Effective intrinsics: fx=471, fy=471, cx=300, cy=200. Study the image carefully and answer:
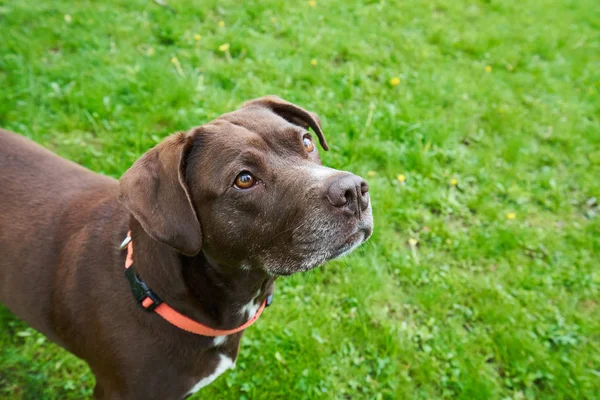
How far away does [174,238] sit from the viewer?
237cm

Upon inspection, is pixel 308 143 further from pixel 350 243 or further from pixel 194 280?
pixel 194 280

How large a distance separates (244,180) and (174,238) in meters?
0.48

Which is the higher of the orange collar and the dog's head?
the dog's head

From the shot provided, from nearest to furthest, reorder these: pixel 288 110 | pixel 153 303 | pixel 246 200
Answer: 1. pixel 246 200
2. pixel 153 303
3. pixel 288 110

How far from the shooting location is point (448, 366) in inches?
161

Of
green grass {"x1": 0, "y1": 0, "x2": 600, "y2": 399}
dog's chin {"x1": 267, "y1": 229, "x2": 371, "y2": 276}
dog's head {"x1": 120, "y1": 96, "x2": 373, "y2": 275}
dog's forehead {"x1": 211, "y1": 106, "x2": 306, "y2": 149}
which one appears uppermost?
dog's forehead {"x1": 211, "y1": 106, "x2": 306, "y2": 149}

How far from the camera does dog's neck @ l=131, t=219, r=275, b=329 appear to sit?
8.57 feet

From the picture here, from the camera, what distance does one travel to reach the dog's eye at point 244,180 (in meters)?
2.53

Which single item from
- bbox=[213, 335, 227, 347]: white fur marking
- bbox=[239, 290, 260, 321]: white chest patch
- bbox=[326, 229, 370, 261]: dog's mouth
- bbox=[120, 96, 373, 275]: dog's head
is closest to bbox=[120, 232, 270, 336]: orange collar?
bbox=[213, 335, 227, 347]: white fur marking

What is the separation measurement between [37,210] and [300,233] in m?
1.73

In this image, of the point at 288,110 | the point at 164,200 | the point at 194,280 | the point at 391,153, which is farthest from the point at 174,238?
the point at 391,153

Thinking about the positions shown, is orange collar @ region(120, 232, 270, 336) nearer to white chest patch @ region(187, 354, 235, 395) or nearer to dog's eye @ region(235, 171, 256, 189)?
white chest patch @ region(187, 354, 235, 395)

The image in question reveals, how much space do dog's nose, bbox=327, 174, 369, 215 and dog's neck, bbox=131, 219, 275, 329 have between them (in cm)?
72

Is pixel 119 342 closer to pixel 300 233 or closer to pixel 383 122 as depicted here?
pixel 300 233
